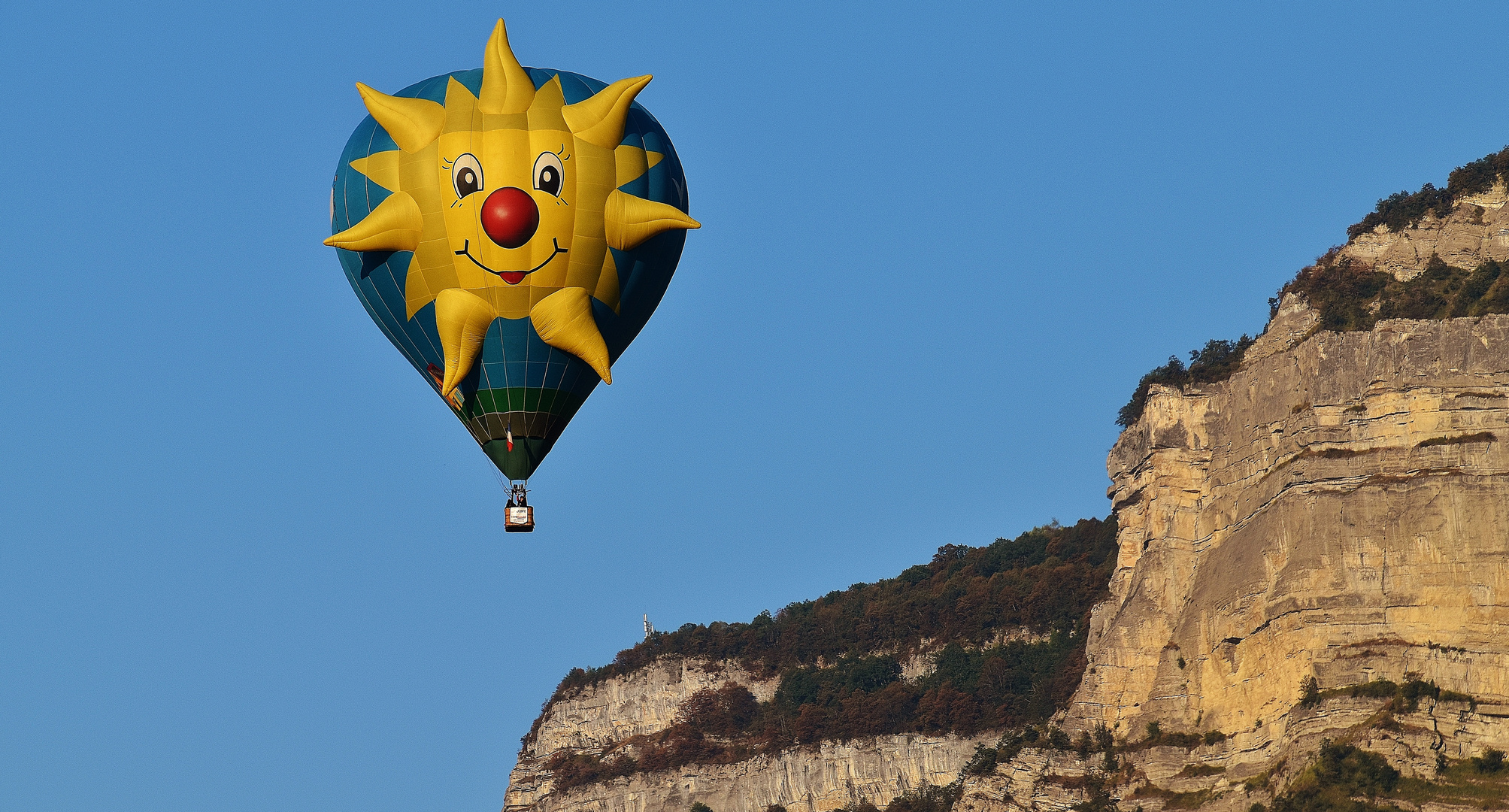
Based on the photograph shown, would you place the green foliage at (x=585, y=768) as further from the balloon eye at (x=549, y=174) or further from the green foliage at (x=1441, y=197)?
the balloon eye at (x=549, y=174)

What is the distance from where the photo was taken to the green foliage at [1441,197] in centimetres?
9200

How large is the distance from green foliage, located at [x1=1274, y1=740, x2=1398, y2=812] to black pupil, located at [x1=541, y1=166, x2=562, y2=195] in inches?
1508

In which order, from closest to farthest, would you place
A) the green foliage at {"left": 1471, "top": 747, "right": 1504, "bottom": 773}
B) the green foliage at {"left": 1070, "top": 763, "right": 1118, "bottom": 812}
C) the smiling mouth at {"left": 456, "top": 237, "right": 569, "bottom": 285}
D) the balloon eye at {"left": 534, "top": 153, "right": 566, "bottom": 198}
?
the smiling mouth at {"left": 456, "top": 237, "right": 569, "bottom": 285} → the balloon eye at {"left": 534, "top": 153, "right": 566, "bottom": 198} → the green foliage at {"left": 1471, "top": 747, "right": 1504, "bottom": 773} → the green foliage at {"left": 1070, "top": 763, "right": 1118, "bottom": 812}

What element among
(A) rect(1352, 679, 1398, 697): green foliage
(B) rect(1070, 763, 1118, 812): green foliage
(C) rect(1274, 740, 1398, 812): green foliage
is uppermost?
(A) rect(1352, 679, 1398, 697): green foliage

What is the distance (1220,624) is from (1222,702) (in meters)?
2.78

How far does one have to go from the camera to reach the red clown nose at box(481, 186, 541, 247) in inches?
1890

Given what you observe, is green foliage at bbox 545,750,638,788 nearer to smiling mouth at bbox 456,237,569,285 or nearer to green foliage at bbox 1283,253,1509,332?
green foliage at bbox 1283,253,1509,332

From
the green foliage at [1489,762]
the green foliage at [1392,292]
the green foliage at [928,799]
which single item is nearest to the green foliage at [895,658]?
the green foliage at [928,799]

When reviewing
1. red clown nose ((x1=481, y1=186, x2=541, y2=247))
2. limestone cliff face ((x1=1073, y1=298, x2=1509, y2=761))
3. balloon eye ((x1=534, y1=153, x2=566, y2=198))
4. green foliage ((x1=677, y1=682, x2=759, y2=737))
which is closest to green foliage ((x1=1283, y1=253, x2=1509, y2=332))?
limestone cliff face ((x1=1073, y1=298, x2=1509, y2=761))

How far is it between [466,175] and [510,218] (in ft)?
4.76

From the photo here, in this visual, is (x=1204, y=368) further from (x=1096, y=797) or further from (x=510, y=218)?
(x=510, y=218)

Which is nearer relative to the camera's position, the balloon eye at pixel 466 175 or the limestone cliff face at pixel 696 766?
the balloon eye at pixel 466 175

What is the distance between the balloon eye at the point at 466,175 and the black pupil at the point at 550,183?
1250mm

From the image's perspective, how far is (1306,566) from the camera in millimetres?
83062
